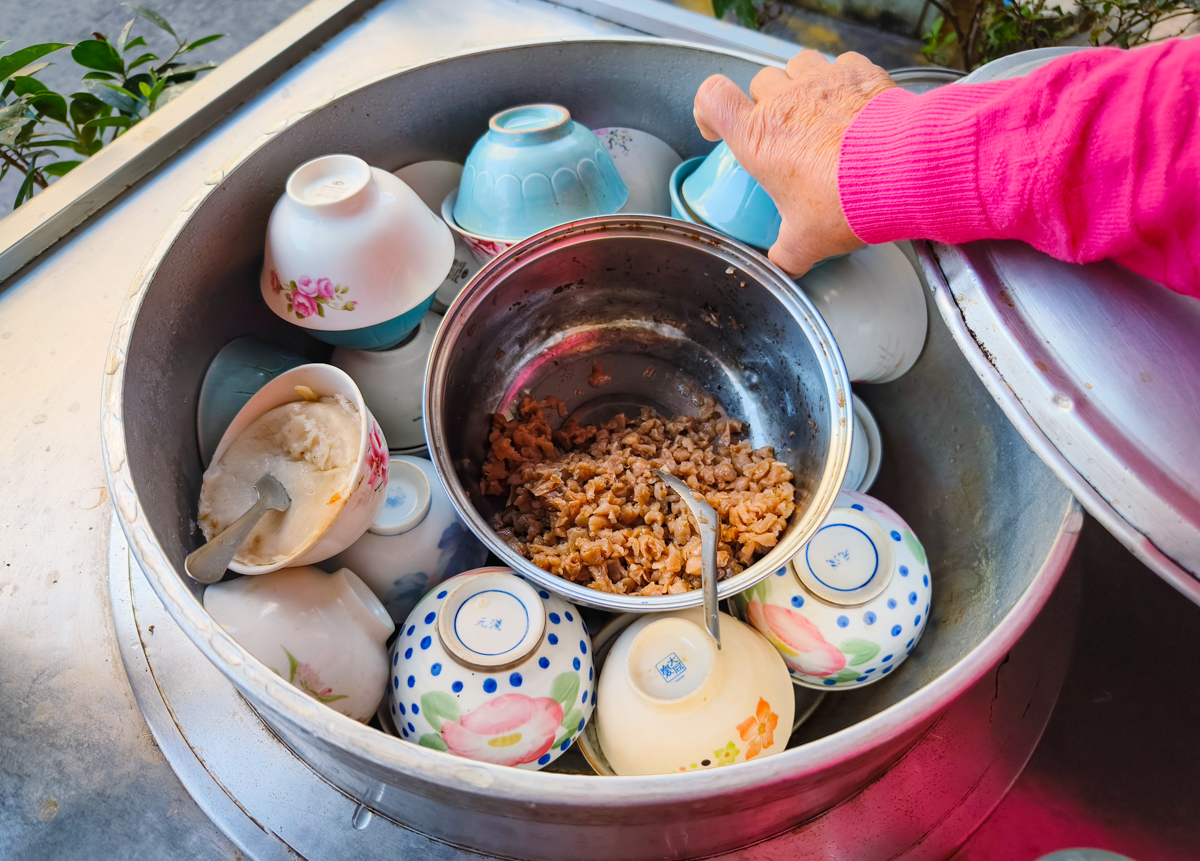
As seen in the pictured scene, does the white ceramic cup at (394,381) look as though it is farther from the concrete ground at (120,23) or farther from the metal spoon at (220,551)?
the concrete ground at (120,23)

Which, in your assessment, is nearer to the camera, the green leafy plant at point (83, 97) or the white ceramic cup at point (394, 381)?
the white ceramic cup at point (394, 381)

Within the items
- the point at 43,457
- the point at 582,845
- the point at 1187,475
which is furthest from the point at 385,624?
the point at 1187,475

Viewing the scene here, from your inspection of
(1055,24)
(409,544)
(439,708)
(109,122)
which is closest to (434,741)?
(439,708)

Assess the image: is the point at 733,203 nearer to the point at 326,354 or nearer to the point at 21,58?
the point at 326,354

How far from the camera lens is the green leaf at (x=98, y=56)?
3.19ft

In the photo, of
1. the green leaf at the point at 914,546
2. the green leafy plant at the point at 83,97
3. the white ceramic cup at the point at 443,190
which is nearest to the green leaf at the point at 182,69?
the green leafy plant at the point at 83,97

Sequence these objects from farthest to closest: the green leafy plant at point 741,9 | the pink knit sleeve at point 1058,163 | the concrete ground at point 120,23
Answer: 1. the concrete ground at point 120,23
2. the green leafy plant at point 741,9
3. the pink knit sleeve at point 1058,163

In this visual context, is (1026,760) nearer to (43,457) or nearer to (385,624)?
(385,624)

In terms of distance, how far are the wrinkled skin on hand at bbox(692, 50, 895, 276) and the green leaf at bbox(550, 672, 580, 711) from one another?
0.38m

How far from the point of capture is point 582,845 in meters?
0.52

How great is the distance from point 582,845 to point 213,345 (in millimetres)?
531

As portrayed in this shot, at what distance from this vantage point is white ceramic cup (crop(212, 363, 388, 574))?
20.9 inches

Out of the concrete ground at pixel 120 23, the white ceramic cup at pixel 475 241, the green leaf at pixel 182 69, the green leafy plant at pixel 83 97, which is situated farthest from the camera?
the concrete ground at pixel 120 23

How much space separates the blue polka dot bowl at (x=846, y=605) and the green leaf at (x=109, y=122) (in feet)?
3.29
